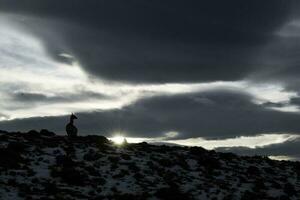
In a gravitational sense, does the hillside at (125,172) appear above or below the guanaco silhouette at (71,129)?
below

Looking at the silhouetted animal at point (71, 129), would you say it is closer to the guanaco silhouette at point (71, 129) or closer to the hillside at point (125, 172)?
the guanaco silhouette at point (71, 129)

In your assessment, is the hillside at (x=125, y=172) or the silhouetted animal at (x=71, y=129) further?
the silhouetted animal at (x=71, y=129)

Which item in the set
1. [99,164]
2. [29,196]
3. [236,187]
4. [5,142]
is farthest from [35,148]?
[236,187]

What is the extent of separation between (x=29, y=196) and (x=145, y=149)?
1640 centimetres

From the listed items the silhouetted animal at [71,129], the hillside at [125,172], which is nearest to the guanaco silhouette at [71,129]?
the silhouetted animal at [71,129]

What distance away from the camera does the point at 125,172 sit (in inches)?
1324

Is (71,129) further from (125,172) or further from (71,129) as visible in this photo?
(125,172)

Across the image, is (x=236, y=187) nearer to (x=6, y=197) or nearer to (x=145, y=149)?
(x=145, y=149)

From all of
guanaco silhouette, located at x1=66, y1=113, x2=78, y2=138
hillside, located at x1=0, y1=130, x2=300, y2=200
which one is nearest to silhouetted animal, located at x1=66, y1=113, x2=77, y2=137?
Answer: guanaco silhouette, located at x1=66, y1=113, x2=78, y2=138

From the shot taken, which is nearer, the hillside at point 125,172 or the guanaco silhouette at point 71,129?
the hillside at point 125,172

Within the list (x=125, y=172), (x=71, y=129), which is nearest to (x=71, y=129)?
(x=71, y=129)

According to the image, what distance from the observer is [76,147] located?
3775 cm

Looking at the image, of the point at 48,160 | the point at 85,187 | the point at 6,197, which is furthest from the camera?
the point at 48,160

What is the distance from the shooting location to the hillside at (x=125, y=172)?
29297mm
